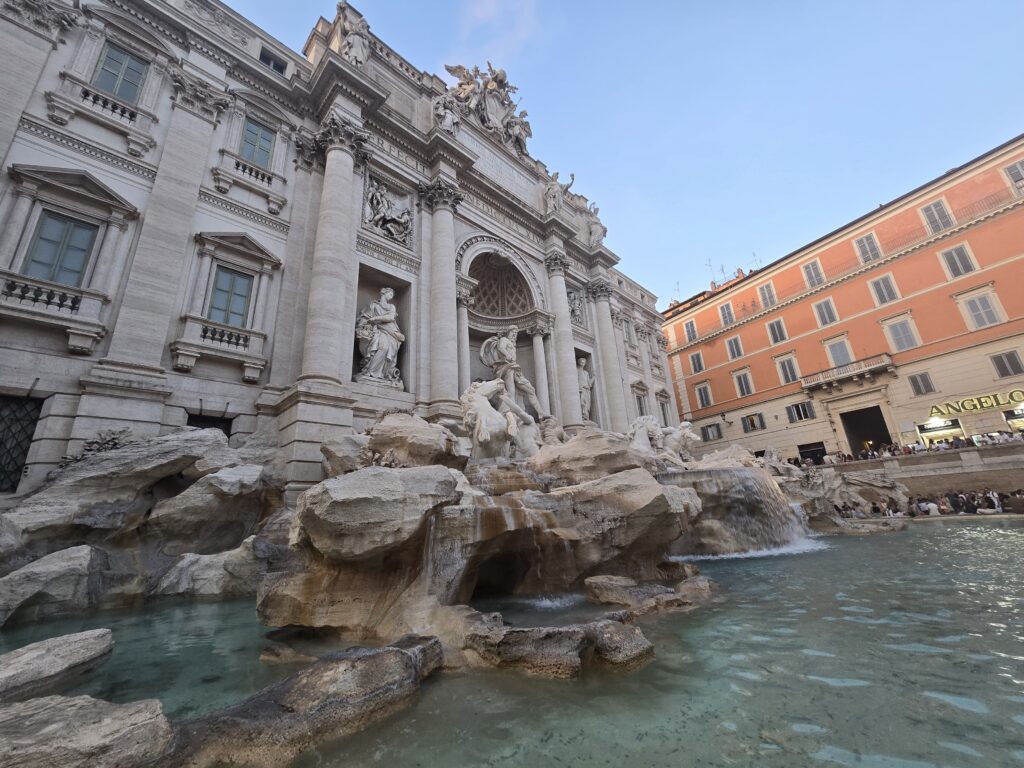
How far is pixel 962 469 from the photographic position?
13883 mm

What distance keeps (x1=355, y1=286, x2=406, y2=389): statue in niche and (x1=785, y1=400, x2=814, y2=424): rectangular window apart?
22.5 m

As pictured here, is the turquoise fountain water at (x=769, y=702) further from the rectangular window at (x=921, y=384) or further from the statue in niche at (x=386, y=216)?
the rectangular window at (x=921, y=384)

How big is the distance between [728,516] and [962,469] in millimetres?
11939

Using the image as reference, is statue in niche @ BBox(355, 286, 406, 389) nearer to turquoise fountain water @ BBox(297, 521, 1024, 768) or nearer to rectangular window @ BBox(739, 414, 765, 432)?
turquoise fountain water @ BBox(297, 521, 1024, 768)

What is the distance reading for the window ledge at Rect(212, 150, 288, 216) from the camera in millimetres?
10148

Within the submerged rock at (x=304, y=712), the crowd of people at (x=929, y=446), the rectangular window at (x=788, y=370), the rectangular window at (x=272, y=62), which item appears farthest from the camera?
the rectangular window at (x=788, y=370)

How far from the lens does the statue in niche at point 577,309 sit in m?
19.8

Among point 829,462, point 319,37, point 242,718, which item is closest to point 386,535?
point 242,718

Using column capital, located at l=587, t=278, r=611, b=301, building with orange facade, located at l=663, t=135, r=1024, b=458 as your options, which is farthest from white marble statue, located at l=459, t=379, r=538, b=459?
building with orange facade, located at l=663, t=135, r=1024, b=458

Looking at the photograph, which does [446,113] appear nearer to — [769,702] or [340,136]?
[340,136]

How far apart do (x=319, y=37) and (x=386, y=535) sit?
56.3 feet

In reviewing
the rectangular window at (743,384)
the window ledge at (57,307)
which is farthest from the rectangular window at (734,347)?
the window ledge at (57,307)

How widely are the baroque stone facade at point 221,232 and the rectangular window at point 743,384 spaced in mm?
16583

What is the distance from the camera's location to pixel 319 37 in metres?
14.1
